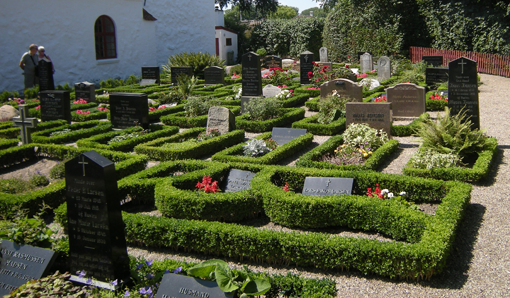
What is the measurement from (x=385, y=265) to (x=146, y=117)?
8452 millimetres

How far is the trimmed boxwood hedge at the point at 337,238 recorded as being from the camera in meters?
4.89

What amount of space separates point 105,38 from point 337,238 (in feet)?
70.0

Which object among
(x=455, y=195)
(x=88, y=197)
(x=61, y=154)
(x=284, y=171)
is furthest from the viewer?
(x=61, y=154)

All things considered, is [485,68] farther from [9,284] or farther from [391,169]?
[9,284]

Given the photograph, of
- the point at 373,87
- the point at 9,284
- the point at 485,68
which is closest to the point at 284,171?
the point at 9,284

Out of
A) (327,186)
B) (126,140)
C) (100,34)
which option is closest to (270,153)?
Result: (327,186)

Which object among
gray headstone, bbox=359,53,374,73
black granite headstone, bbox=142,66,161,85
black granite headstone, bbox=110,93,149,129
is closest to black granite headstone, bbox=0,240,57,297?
black granite headstone, bbox=110,93,149,129

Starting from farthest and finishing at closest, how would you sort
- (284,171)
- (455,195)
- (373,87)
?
(373,87), (284,171), (455,195)

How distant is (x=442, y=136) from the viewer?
28.1ft

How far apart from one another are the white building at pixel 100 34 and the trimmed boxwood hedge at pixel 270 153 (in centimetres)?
1363

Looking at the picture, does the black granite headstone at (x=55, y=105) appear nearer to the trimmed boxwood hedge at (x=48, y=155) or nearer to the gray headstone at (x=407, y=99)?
the trimmed boxwood hedge at (x=48, y=155)

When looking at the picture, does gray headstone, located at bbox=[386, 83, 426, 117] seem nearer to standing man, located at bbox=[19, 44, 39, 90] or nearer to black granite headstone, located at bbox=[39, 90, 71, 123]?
black granite headstone, located at bbox=[39, 90, 71, 123]

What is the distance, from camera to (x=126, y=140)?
10578mm

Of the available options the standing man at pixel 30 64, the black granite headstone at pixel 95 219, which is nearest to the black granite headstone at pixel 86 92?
the standing man at pixel 30 64
